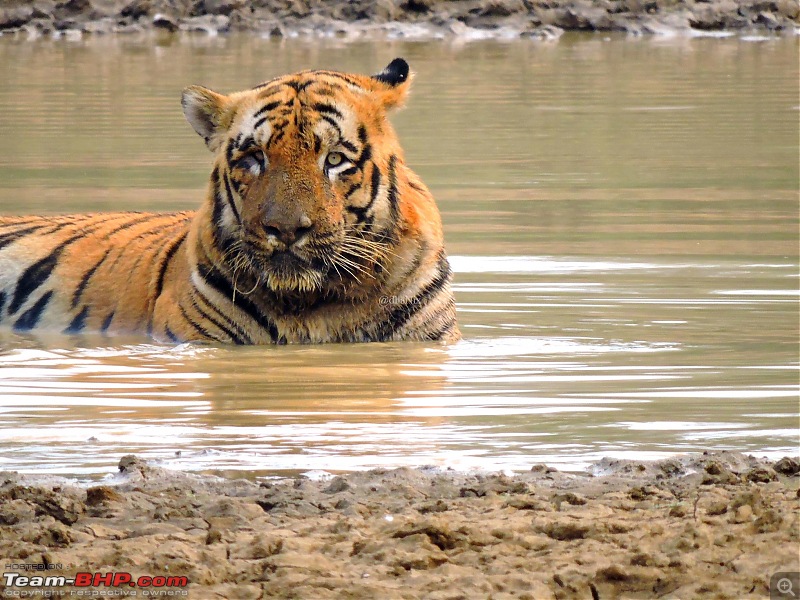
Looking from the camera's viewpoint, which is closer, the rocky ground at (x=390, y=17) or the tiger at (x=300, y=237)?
the tiger at (x=300, y=237)

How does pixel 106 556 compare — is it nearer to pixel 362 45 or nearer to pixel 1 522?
pixel 1 522

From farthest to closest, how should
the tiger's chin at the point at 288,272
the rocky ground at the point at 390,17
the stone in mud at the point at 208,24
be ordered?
the stone in mud at the point at 208,24, the rocky ground at the point at 390,17, the tiger's chin at the point at 288,272

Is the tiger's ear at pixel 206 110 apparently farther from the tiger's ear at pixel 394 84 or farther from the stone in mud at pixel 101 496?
the stone in mud at pixel 101 496

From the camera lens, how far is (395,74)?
654 cm

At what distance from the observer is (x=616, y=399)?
5.53m

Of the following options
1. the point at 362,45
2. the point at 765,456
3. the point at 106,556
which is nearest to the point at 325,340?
the point at 765,456

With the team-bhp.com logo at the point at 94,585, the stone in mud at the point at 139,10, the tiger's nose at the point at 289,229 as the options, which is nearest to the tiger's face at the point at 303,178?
the tiger's nose at the point at 289,229

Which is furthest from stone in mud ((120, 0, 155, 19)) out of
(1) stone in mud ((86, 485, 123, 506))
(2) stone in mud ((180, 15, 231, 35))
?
(1) stone in mud ((86, 485, 123, 506))

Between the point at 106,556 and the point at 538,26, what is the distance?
23.0m

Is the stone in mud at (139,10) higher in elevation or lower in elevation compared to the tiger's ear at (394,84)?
lower

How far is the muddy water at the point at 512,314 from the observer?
5020 millimetres

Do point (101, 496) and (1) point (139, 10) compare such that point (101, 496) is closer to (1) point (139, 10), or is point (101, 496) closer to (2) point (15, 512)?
(2) point (15, 512)

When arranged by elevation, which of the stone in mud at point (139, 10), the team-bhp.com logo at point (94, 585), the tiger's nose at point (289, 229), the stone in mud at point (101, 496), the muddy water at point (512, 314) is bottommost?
the stone in mud at point (139, 10)

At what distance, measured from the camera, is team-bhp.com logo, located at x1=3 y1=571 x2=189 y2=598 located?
11.4ft
